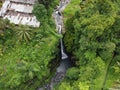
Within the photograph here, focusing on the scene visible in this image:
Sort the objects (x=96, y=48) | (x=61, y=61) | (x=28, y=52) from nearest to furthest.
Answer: (x=96, y=48)
(x=28, y=52)
(x=61, y=61)

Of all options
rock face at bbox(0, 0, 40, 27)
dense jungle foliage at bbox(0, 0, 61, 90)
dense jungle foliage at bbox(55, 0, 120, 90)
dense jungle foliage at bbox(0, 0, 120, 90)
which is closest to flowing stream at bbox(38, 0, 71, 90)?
dense jungle foliage at bbox(0, 0, 120, 90)

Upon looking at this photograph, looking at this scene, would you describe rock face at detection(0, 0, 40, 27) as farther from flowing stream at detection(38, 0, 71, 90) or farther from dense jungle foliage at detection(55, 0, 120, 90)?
dense jungle foliage at detection(55, 0, 120, 90)

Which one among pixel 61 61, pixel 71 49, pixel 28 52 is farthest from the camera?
pixel 61 61

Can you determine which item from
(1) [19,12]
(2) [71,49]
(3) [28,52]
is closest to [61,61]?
(2) [71,49]

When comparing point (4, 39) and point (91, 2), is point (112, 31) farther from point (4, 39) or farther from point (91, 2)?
point (4, 39)

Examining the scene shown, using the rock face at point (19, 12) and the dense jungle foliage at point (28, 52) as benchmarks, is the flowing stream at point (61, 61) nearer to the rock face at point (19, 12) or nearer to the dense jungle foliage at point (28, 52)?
the dense jungle foliage at point (28, 52)

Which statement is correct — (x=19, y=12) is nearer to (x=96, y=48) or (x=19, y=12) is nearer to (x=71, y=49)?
(x=71, y=49)

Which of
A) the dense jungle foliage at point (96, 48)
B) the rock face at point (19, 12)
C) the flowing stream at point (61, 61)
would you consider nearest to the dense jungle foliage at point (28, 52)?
the flowing stream at point (61, 61)

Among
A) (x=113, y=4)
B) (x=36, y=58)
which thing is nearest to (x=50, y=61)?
(x=36, y=58)
